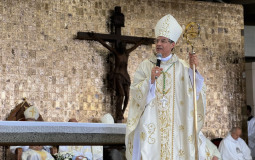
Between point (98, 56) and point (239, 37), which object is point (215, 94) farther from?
point (98, 56)

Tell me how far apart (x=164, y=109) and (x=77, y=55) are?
6.04 metres

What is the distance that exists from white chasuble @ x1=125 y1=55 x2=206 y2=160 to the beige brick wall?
18.5 feet

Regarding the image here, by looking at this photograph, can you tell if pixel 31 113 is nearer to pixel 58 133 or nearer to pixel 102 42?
pixel 102 42

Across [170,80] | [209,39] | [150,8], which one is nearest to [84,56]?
[150,8]

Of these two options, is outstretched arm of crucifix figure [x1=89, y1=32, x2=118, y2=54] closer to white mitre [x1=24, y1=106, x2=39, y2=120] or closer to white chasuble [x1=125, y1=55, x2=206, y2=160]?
white mitre [x1=24, y1=106, x2=39, y2=120]

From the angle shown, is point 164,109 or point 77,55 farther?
point 77,55

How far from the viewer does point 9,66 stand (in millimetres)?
10352

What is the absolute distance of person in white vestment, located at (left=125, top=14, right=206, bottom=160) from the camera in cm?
504

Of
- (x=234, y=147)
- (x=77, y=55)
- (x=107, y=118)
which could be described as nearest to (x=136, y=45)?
(x=77, y=55)

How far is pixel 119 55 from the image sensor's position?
10.8 metres

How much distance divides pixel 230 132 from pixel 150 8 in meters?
3.46

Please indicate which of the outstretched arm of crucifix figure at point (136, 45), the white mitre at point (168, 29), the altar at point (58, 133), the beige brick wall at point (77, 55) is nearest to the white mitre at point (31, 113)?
the beige brick wall at point (77, 55)

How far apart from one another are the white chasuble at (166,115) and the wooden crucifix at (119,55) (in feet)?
18.0

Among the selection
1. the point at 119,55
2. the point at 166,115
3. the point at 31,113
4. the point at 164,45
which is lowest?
the point at 31,113
